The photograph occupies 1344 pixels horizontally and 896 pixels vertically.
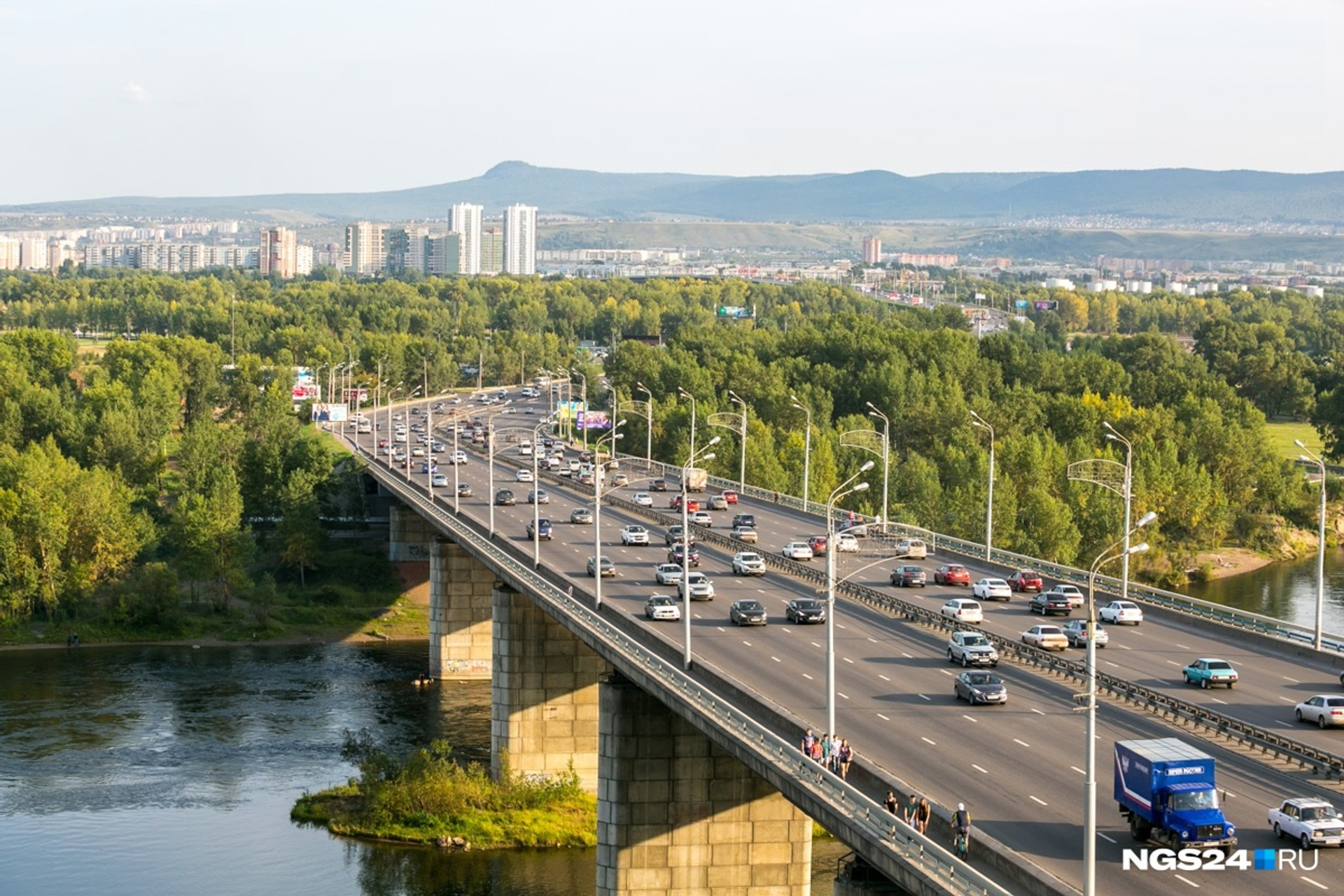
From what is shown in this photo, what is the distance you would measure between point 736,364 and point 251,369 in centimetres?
5233

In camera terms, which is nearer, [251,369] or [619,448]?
[619,448]

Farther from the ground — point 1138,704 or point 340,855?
point 1138,704

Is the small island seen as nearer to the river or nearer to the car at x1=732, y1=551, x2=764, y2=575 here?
the river

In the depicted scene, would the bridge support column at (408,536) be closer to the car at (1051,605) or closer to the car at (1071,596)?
the car at (1071,596)

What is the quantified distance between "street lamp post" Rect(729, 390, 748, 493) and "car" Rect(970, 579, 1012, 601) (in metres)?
30.8

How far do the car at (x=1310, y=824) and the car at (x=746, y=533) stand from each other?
51.3 m

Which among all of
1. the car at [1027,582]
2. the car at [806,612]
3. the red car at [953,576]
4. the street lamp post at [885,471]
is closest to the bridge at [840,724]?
the car at [806,612]

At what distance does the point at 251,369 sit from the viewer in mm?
195250

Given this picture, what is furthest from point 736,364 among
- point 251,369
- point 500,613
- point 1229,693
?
point 1229,693

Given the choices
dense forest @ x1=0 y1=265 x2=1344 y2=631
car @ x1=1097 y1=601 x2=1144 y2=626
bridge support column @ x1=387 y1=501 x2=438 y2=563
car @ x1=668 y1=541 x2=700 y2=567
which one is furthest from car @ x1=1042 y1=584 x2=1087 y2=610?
bridge support column @ x1=387 y1=501 x2=438 y2=563

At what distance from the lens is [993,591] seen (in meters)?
69.9

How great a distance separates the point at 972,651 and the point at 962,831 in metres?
21.5

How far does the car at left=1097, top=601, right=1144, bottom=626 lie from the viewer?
64938 millimetres

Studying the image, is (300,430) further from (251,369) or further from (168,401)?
(251,369)
